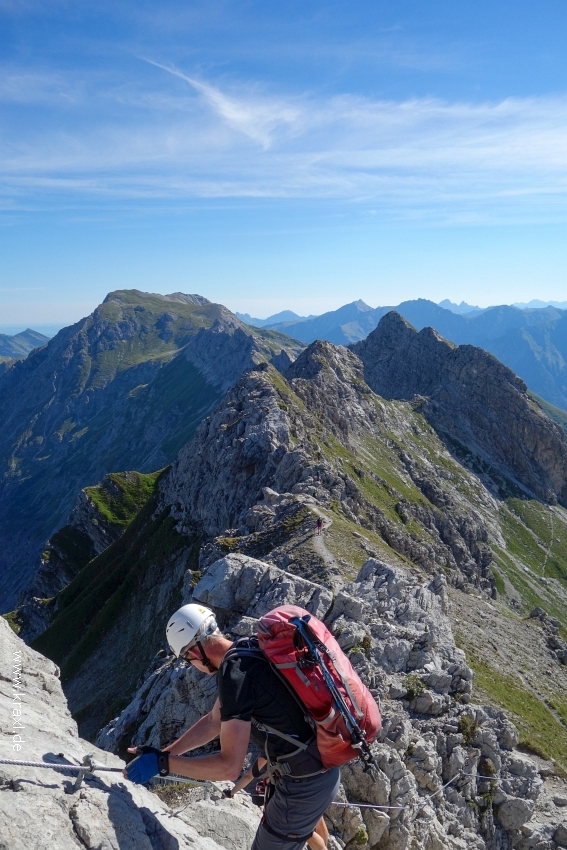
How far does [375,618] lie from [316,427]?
6405 cm

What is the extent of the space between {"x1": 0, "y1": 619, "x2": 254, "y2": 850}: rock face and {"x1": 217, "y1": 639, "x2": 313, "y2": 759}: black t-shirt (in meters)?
2.67

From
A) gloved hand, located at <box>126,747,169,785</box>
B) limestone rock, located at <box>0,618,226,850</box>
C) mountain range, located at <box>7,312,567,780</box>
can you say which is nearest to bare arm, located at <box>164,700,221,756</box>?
gloved hand, located at <box>126,747,169,785</box>

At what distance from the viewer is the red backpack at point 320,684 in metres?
8.28

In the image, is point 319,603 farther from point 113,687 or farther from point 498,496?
point 498,496

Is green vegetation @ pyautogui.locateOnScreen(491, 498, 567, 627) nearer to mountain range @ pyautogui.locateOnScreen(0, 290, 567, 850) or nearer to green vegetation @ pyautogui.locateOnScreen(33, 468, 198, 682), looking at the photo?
mountain range @ pyautogui.locateOnScreen(0, 290, 567, 850)

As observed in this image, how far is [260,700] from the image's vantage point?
823 cm

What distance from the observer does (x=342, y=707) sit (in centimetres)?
838

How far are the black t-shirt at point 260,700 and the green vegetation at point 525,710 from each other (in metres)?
22.7

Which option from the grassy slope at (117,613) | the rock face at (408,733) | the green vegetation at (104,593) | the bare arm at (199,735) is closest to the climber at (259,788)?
the bare arm at (199,735)

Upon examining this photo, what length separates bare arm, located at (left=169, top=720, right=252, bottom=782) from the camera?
8.12 metres

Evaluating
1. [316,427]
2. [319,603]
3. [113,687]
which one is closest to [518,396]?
[316,427]

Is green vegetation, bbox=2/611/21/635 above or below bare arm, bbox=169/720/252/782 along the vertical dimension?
below

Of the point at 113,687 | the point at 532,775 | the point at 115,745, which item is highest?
the point at 532,775

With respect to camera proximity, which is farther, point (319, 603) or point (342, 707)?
point (319, 603)
